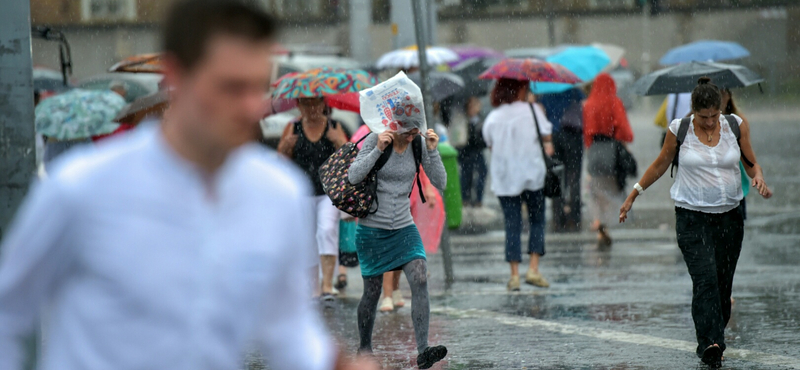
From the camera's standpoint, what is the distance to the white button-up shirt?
2.00 meters

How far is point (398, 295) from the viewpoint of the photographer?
8.83 meters

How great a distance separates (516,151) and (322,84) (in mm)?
2062

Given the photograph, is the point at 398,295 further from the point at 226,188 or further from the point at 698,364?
the point at 226,188

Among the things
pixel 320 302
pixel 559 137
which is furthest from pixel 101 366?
pixel 559 137

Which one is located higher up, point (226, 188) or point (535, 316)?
point (226, 188)

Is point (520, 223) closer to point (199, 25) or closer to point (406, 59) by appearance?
point (406, 59)

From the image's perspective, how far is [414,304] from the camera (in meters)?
6.55

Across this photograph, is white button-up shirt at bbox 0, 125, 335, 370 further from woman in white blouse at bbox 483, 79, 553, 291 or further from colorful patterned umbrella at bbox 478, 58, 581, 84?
colorful patterned umbrella at bbox 478, 58, 581, 84

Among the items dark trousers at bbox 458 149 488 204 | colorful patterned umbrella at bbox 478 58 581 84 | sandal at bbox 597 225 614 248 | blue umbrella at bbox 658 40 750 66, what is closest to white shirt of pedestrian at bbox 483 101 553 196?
colorful patterned umbrella at bbox 478 58 581 84

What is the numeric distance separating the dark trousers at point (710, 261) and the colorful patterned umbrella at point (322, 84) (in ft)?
9.19

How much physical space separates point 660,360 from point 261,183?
16.2 ft

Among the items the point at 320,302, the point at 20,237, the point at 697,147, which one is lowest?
the point at 320,302

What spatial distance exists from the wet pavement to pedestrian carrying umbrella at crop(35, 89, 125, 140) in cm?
267

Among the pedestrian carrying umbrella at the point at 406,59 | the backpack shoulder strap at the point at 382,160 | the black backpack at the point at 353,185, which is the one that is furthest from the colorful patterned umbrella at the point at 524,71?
the pedestrian carrying umbrella at the point at 406,59
